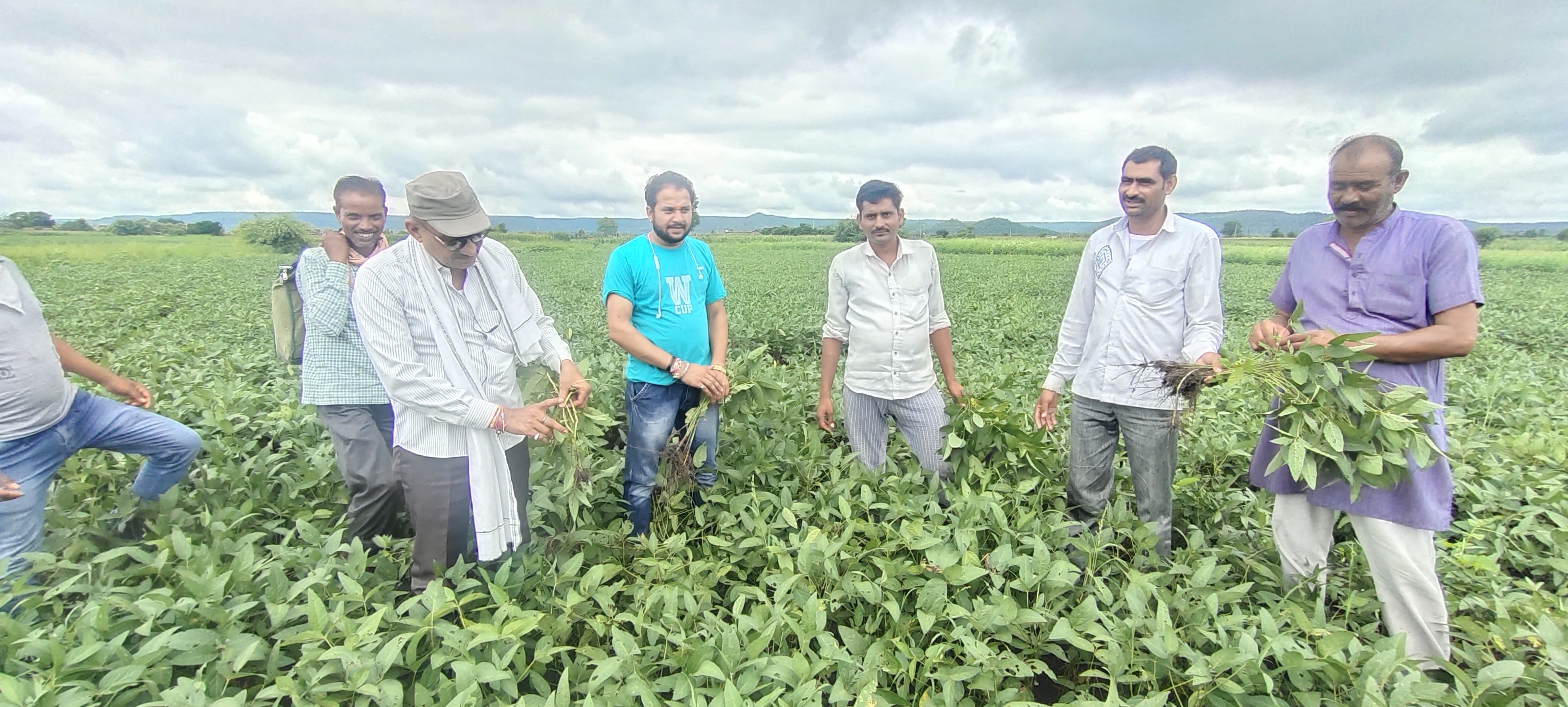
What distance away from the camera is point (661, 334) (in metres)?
2.77

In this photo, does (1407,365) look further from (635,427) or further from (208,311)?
→ (208,311)

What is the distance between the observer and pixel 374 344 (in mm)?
2053

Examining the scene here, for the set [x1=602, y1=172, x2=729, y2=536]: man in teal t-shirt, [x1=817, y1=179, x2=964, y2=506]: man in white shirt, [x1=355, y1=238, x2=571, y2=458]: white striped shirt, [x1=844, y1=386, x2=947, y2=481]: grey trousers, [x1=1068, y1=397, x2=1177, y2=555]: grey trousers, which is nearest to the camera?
[x1=355, y1=238, x2=571, y2=458]: white striped shirt

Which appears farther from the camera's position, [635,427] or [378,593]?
[635,427]

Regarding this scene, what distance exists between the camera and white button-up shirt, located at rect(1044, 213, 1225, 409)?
2453mm

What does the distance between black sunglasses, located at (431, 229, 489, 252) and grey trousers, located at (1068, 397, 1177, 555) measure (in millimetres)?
2288

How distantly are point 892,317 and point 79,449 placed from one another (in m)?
3.12

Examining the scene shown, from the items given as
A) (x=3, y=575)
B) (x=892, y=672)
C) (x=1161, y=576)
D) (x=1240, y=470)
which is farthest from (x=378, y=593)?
(x=1240, y=470)

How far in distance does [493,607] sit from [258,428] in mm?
2330

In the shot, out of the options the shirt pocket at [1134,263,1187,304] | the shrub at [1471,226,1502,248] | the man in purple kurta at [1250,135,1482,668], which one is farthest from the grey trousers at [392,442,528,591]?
the shrub at [1471,226,1502,248]

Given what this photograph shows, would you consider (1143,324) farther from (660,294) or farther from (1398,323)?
(660,294)

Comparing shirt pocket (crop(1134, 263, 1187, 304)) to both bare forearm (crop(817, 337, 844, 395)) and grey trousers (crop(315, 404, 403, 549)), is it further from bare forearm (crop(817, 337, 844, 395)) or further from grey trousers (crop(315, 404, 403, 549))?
grey trousers (crop(315, 404, 403, 549))

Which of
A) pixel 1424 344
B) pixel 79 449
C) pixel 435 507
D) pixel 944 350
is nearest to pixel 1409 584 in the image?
pixel 1424 344

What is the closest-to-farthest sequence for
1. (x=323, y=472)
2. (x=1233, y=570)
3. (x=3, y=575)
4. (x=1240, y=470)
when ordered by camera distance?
(x=3, y=575), (x=1233, y=570), (x=323, y=472), (x=1240, y=470)
